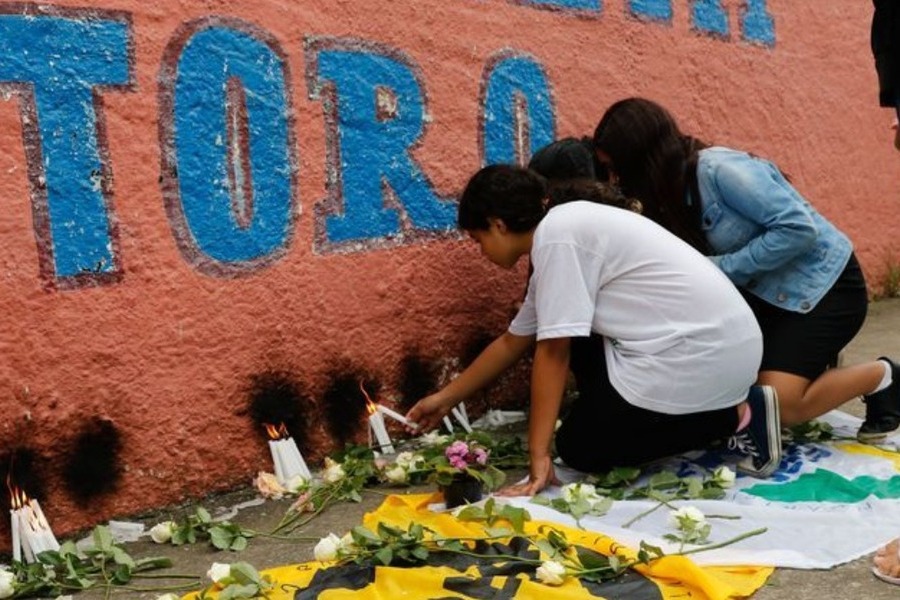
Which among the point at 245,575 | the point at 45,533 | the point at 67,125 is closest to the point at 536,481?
the point at 245,575

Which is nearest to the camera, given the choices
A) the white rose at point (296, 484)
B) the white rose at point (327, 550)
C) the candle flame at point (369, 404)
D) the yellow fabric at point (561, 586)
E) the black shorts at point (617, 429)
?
the yellow fabric at point (561, 586)

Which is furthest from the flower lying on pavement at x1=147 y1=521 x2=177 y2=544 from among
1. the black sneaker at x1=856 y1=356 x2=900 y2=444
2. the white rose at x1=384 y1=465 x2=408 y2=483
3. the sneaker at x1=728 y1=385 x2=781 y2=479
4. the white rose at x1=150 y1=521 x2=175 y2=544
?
the black sneaker at x1=856 y1=356 x2=900 y2=444

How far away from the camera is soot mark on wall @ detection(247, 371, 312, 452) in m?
3.29

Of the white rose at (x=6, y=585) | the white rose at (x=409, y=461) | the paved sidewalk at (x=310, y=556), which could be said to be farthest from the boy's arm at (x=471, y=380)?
the white rose at (x=6, y=585)

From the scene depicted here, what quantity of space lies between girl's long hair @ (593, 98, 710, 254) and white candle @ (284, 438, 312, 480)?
133 centimetres

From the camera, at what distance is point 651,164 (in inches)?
131

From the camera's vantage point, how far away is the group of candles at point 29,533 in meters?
2.71

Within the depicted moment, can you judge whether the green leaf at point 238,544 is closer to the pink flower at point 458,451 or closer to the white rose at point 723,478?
the pink flower at point 458,451

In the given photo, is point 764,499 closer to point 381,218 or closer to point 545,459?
point 545,459

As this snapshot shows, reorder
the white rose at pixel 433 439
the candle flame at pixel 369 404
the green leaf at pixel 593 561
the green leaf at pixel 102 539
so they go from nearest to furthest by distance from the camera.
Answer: the green leaf at pixel 593 561, the green leaf at pixel 102 539, the candle flame at pixel 369 404, the white rose at pixel 433 439

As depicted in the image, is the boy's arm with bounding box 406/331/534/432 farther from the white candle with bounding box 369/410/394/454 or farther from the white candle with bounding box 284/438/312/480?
the white candle with bounding box 284/438/312/480

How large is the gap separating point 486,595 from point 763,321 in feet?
5.23

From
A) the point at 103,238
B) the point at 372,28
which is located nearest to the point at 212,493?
the point at 103,238

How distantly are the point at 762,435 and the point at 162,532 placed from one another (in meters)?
1.73
